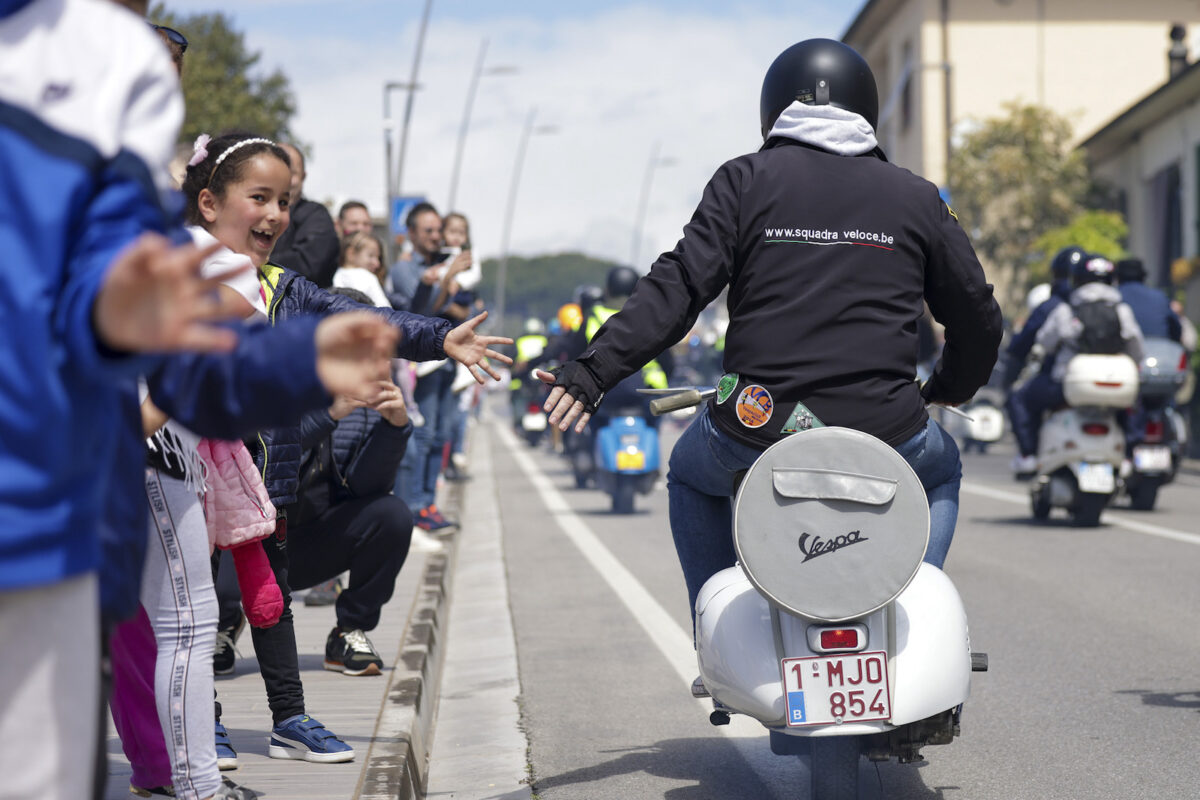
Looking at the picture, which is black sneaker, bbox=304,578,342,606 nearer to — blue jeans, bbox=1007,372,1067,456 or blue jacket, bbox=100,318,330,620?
blue jacket, bbox=100,318,330,620

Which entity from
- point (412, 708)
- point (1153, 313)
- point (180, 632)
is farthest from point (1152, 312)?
point (180, 632)

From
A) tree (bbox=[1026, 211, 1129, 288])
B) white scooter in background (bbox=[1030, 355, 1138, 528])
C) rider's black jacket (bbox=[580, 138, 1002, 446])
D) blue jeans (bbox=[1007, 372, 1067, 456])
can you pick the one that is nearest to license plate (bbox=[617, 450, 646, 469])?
blue jeans (bbox=[1007, 372, 1067, 456])

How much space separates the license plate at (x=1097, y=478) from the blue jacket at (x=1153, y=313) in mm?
2252

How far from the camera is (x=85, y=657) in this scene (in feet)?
7.17

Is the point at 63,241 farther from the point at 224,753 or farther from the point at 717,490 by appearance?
the point at 224,753

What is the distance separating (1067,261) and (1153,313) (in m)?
2.06

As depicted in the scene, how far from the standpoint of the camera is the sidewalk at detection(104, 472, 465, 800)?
14.9ft

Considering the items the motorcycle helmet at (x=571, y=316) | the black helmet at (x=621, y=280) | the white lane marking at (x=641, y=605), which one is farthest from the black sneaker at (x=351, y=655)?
the motorcycle helmet at (x=571, y=316)

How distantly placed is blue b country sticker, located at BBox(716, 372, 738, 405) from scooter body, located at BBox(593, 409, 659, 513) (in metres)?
9.77

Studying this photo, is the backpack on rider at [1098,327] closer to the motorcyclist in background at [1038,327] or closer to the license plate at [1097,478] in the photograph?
the motorcyclist in background at [1038,327]

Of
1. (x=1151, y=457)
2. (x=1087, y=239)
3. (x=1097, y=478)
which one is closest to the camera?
(x=1097, y=478)

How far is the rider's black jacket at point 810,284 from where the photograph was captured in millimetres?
4102

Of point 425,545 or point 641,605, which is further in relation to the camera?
point 425,545

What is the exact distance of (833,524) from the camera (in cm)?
382
